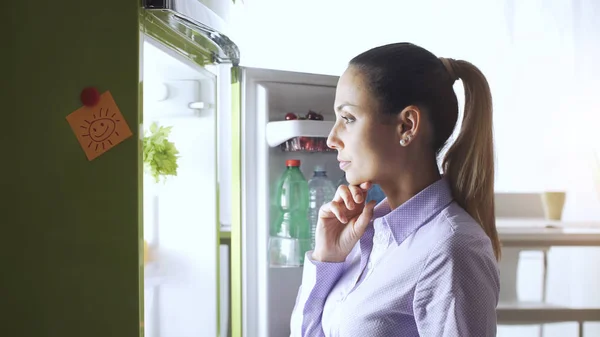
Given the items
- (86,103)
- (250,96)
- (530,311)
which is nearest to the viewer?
(86,103)

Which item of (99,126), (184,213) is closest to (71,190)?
(99,126)

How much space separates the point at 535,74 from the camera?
2.28 m

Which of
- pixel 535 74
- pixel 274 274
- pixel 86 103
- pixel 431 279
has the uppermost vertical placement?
pixel 535 74

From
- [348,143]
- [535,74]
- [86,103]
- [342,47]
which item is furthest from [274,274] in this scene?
[535,74]

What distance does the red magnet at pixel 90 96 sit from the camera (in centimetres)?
102

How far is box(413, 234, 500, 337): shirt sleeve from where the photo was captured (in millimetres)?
864

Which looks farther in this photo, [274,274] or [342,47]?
[342,47]

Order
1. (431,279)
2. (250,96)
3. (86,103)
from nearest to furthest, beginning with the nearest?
1. (431,279)
2. (86,103)
3. (250,96)

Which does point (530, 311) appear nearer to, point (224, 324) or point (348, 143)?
point (224, 324)

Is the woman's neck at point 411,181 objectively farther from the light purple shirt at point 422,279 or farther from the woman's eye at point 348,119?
the woman's eye at point 348,119

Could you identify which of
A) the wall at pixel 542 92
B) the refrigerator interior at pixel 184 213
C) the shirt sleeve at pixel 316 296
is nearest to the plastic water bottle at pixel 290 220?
the refrigerator interior at pixel 184 213

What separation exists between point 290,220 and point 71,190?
2.64 ft

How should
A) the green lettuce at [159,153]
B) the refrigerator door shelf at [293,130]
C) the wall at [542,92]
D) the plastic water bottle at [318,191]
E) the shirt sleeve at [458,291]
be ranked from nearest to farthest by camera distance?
the shirt sleeve at [458,291] → the green lettuce at [159,153] → the refrigerator door shelf at [293,130] → the plastic water bottle at [318,191] → the wall at [542,92]

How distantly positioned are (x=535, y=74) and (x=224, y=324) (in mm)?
1603
